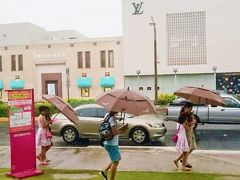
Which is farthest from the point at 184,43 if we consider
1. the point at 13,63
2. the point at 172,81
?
the point at 13,63

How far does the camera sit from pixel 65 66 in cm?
5231

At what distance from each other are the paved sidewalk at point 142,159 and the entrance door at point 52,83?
127 ft

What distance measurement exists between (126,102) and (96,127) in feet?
25.5

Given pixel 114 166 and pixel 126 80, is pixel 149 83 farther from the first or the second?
pixel 114 166

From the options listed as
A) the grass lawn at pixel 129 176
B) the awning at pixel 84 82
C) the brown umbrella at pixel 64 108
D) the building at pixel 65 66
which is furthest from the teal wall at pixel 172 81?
the brown umbrella at pixel 64 108

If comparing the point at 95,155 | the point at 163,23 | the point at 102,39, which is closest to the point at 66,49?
the point at 102,39

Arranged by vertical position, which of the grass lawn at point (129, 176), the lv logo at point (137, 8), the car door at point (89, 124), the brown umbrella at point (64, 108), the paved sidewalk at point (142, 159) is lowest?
the paved sidewalk at point (142, 159)

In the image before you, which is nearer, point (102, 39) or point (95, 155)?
point (95, 155)

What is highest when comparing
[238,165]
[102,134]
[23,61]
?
[23,61]

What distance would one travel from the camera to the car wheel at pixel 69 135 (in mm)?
16547

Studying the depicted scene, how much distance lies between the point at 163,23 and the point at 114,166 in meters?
42.3

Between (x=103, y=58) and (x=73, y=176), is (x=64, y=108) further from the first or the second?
(x=103, y=58)

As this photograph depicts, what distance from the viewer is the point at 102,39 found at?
50500mm

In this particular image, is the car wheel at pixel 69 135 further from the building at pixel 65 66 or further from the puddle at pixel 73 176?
the building at pixel 65 66
